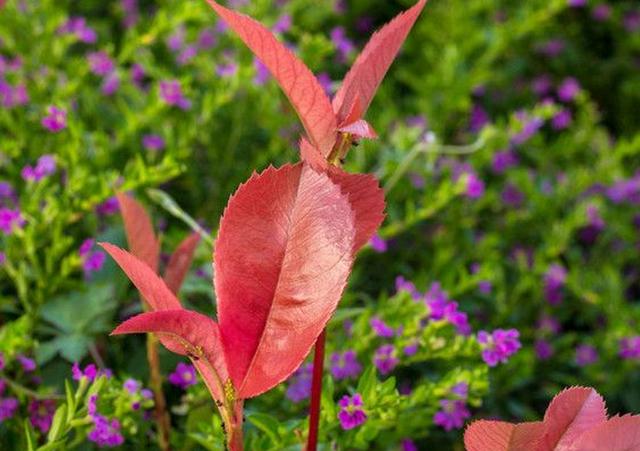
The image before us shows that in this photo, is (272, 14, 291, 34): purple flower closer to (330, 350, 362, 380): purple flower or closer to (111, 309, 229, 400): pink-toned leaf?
(330, 350, 362, 380): purple flower

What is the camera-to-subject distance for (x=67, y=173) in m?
1.31

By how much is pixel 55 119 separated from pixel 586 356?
2.98 ft

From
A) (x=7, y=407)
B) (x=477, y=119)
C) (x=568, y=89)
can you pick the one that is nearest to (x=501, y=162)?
(x=477, y=119)

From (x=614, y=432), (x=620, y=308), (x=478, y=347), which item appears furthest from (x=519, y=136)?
(x=614, y=432)

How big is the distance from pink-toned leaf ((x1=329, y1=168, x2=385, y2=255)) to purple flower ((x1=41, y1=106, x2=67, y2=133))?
71 cm

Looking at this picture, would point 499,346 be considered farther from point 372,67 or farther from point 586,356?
point 586,356

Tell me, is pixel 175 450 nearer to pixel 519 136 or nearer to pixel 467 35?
pixel 519 136

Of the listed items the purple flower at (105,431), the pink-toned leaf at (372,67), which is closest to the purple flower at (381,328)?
the purple flower at (105,431)

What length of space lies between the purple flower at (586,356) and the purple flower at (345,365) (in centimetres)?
59

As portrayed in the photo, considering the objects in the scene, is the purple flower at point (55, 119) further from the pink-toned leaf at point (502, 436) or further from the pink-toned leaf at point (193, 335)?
the pink-toned leaf at point (502, 436)

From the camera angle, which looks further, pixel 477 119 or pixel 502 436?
pixel 477 119

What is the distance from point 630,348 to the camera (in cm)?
158

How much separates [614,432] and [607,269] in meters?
1.18

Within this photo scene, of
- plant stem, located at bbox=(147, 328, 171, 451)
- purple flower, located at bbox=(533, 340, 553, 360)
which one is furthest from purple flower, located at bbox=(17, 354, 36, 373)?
purple flower, located at bbox=(533, 340, 553, 360)
